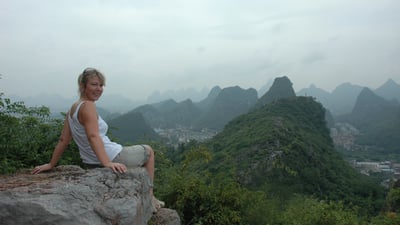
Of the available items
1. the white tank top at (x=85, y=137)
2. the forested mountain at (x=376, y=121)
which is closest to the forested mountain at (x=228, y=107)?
the forested mountain at (x=376, y=121)

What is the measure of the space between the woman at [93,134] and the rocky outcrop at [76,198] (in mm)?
95

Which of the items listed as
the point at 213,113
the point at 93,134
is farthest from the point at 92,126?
the point at 213,113

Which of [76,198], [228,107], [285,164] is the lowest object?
[285,164]

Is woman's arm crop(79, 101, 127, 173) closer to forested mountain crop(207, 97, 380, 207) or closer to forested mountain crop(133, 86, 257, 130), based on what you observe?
forested mountain crop(207, 97, 380, 207)

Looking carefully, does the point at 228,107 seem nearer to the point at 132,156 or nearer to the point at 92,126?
the point at 132,156

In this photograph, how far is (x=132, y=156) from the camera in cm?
276

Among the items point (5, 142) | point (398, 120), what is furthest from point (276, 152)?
point (398, 120)

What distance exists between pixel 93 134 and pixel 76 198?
447 millimetres

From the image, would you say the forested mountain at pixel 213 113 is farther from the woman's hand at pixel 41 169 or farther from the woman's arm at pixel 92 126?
A: the woman's arm at pixel 92 126

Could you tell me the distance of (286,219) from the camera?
440 centimetres

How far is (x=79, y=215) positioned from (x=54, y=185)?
319 millimetres

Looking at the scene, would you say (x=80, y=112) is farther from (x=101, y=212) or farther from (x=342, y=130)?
(x=342, y=130)

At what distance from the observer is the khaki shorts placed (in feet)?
8.98

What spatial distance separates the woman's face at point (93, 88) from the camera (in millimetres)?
2553
